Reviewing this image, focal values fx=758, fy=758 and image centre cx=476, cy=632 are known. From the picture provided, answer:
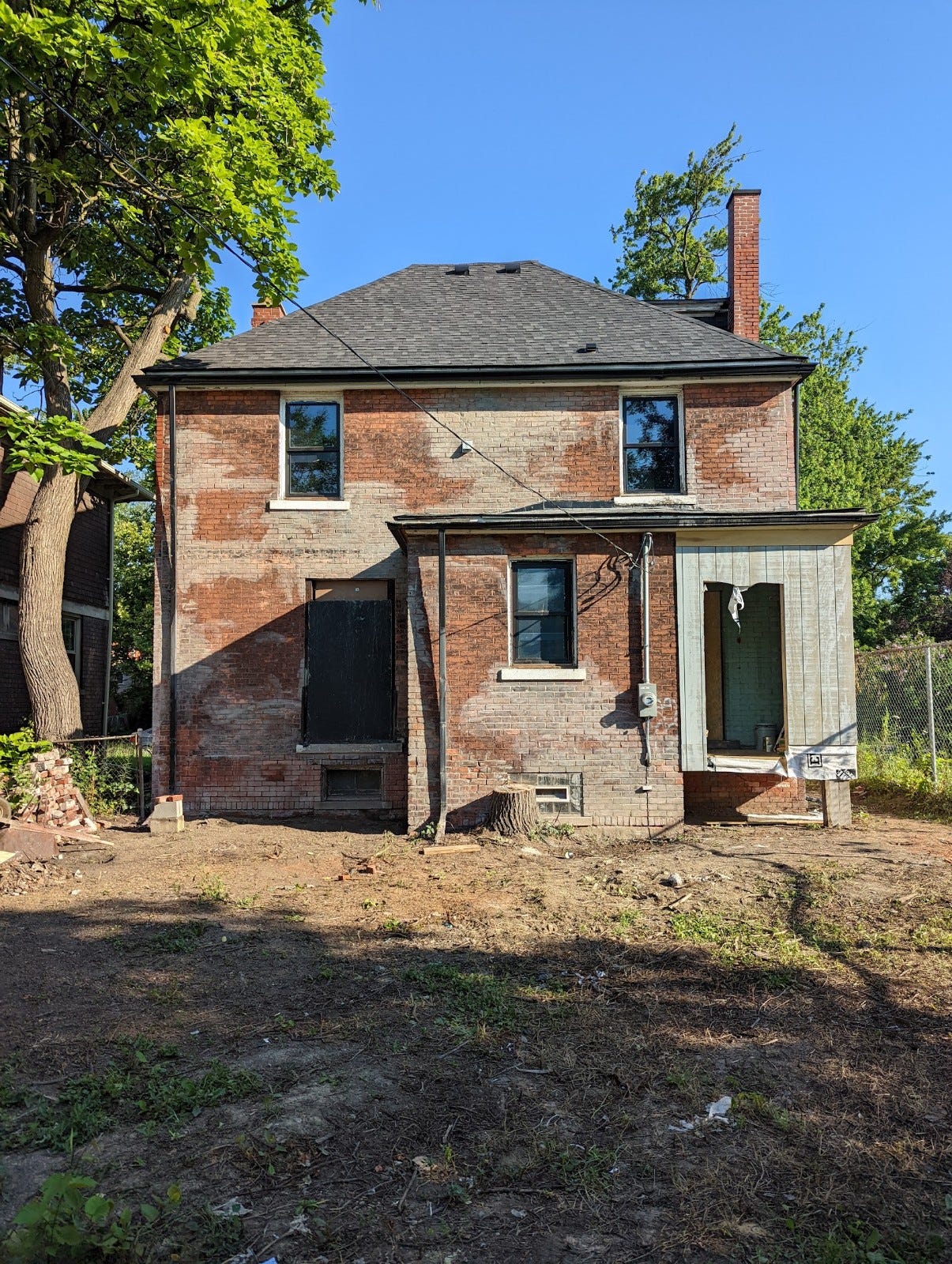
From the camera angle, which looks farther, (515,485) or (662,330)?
(662,330)

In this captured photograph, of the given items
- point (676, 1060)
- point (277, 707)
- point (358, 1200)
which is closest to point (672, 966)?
point (676, 1060)

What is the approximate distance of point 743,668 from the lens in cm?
1327

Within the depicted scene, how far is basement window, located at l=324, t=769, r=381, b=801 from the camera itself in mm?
11836

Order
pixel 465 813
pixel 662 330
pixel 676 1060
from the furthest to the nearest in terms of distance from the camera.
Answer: pixel 662 330, pixel 465 813, pixel 676 1060

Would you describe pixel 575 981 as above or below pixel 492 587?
below

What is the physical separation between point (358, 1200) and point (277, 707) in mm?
9143

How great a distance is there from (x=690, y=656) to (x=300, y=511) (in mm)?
6400

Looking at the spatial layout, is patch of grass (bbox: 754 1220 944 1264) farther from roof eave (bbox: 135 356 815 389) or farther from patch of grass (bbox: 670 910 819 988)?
roof eave (bbox: 135 356 815 389)

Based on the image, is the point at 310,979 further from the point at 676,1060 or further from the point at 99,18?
the point at 99,18

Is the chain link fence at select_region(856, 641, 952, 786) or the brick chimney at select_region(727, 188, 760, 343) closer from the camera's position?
the chain link fence at select_region(856, 641, 952, 786)

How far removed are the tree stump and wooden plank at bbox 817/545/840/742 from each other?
156 inches

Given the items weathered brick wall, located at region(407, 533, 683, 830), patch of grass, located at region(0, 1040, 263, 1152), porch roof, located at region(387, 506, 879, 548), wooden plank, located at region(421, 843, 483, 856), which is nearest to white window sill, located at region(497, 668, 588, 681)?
weathered brick wall, located at region(407, 533, 683, 830)

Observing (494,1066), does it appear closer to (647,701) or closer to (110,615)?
(647,701)

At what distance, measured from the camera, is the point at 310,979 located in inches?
214
